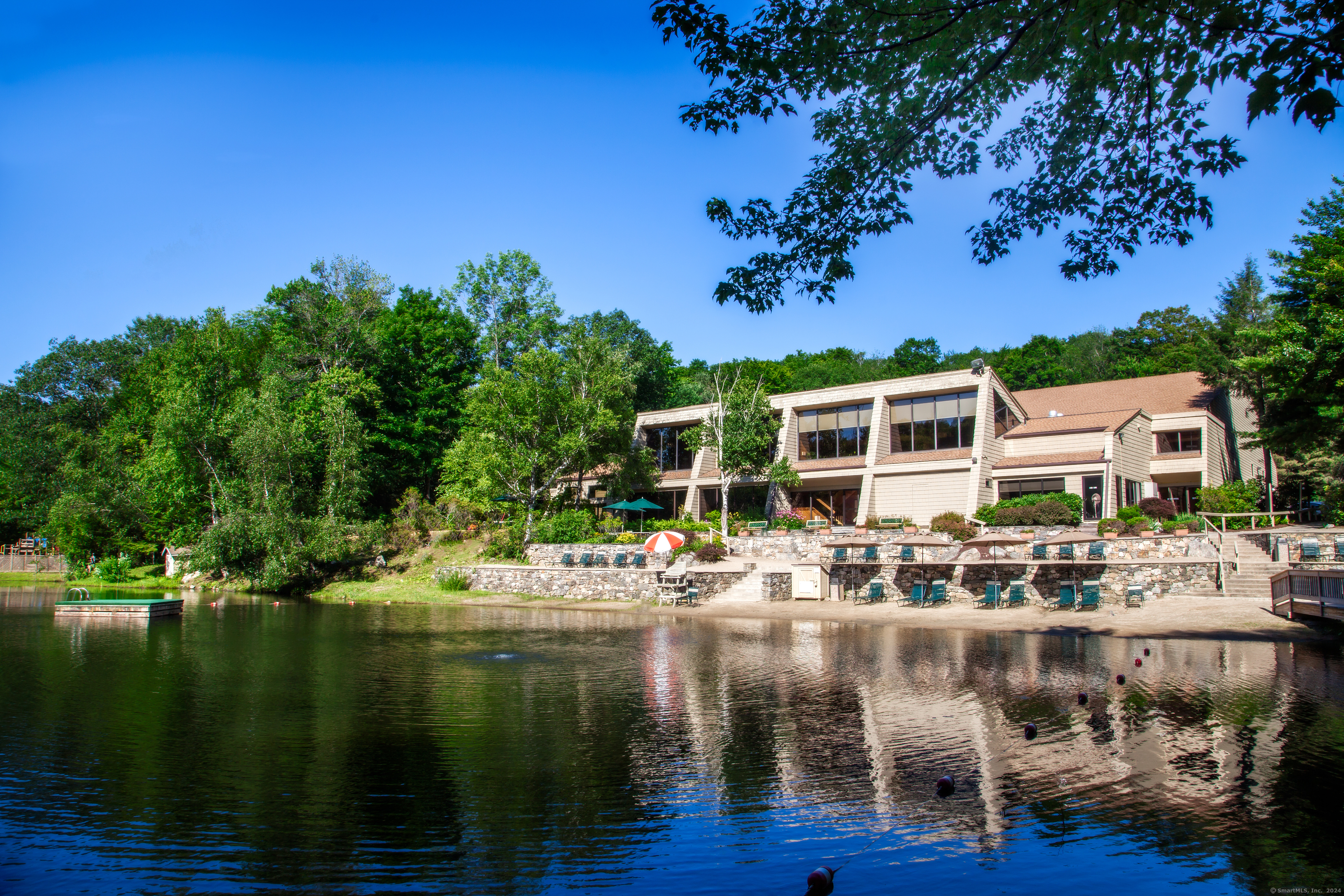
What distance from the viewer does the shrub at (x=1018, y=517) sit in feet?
96.8

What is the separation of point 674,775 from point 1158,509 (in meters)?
29.5

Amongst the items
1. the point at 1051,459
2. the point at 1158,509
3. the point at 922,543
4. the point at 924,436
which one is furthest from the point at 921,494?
the point at 922,543

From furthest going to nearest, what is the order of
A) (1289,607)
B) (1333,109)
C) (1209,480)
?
(1209,480)
(1289,607)
(1333,109)

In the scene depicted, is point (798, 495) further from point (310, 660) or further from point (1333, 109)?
point (1333, 109)

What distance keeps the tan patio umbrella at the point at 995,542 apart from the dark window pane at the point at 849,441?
45.2ft

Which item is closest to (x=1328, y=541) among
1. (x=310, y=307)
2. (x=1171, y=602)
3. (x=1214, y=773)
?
(x=1171, y=602)

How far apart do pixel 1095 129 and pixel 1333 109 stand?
157 inches

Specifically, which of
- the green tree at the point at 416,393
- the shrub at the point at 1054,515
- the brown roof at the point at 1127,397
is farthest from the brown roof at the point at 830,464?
the green tree at the point at 416,393

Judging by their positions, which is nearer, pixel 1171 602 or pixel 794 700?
pixel 794 700

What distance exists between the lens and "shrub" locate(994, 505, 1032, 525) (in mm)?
29516

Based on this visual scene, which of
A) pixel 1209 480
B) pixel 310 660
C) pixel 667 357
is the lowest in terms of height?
pixel 310 660

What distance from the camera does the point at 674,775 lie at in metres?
8.39

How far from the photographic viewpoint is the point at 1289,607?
18875 mm

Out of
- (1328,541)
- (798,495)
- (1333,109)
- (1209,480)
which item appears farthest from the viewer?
(798,495)
